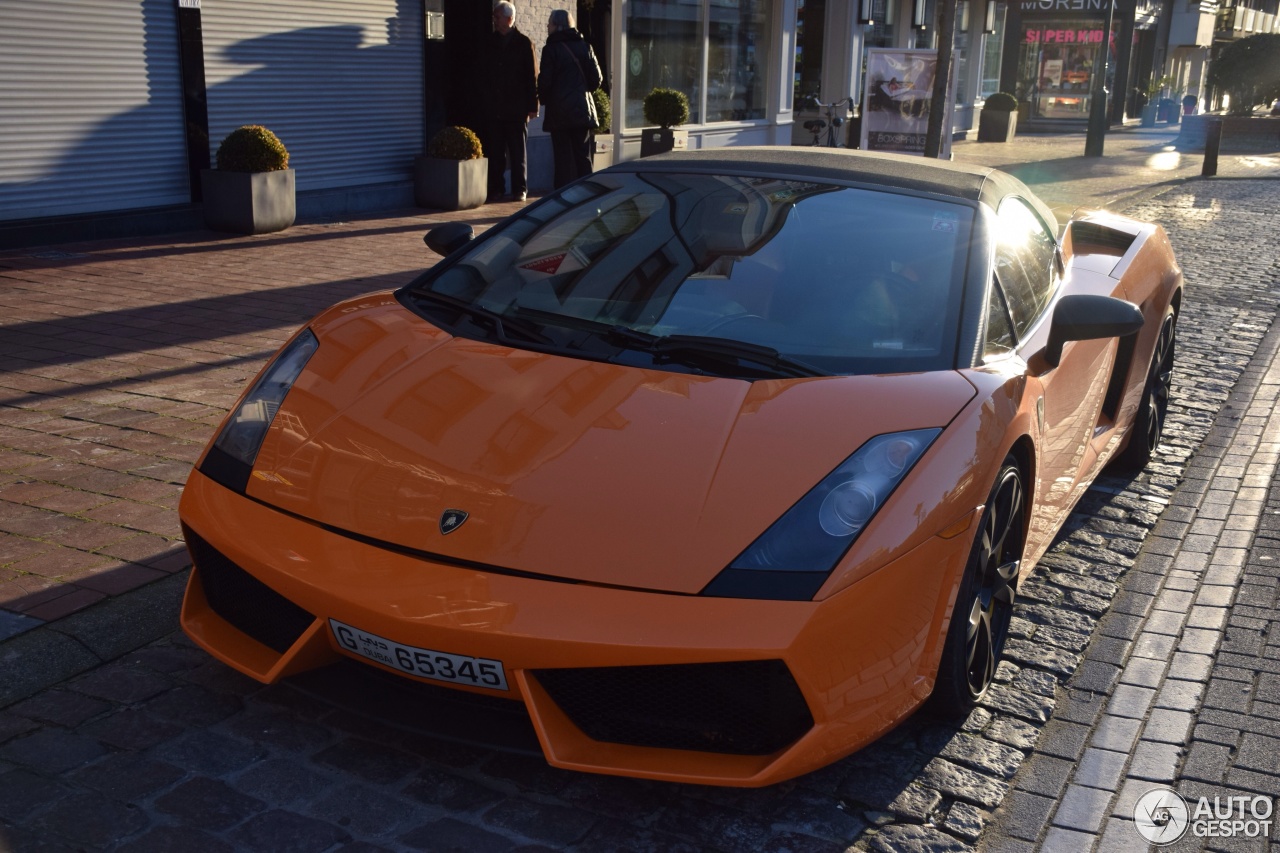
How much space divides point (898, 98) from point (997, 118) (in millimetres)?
14837

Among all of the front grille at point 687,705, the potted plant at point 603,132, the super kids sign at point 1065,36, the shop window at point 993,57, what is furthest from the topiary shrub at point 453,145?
the super kids sign at point 1065,36

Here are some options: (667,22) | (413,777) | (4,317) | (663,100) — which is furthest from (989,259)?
(667,22)

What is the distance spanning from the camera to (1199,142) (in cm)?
3191

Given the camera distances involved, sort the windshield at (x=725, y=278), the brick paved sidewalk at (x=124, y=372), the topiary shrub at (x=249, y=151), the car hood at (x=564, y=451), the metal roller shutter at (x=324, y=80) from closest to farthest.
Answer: the car hood at (x=564, y=451) → the windshield at (x=725, y=278) → the brick paved sidewalk at (x=124, y=372) → the topiary shrub at (x=249, y=151) → the metal roller shutter at (x=324, y=80)

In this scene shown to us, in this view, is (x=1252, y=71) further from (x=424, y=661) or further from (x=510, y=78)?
(x=424, y=661)

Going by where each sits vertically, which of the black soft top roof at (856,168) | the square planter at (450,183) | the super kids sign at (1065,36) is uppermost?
the super kids sign at (1065,36)

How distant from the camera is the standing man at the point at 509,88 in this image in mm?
13383

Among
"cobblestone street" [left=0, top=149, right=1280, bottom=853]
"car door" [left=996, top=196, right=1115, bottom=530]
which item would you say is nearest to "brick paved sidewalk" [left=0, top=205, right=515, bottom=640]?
"cobblestone street" [left=0, top=149, right=1280, bottom=853]

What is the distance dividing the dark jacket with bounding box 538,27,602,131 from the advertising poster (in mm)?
4230

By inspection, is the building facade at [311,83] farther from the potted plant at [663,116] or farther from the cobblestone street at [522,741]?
the cobblestone street at [522,741]

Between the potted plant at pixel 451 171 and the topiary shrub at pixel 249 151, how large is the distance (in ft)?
8.34

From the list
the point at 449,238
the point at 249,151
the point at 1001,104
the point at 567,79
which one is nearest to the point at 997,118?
the point at 1001,104

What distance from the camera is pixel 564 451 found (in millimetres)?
2914

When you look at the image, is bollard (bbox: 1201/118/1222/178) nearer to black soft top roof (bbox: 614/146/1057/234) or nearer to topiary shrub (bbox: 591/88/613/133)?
topiary shrub (bbox: 591/88/613/133)
